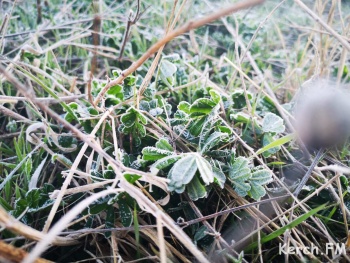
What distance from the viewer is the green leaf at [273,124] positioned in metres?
0.93

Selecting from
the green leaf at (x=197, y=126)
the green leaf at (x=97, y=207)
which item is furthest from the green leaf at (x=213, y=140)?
the green leaf at (x=97, y=207)

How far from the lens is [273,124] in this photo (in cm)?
95

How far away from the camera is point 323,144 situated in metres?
0.84

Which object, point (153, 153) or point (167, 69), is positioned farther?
point (167, 69)

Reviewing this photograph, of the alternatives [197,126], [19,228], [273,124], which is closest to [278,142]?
[273,124]

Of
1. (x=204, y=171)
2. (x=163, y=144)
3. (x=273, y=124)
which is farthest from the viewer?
(x=273, y=124)

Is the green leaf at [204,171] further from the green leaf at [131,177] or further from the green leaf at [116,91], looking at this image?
the green leaf at [116,91]

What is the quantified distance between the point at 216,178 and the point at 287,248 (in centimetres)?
22

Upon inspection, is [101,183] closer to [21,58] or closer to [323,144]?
[323,144]

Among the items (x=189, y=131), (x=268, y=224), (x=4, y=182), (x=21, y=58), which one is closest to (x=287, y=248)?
(x=268, y=224)

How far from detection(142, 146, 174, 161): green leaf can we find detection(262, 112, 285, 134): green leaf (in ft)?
1.06

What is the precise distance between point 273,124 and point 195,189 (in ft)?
1.12

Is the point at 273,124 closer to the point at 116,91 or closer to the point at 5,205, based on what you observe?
the point at 116,91

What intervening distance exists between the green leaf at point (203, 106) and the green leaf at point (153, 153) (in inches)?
5.5
